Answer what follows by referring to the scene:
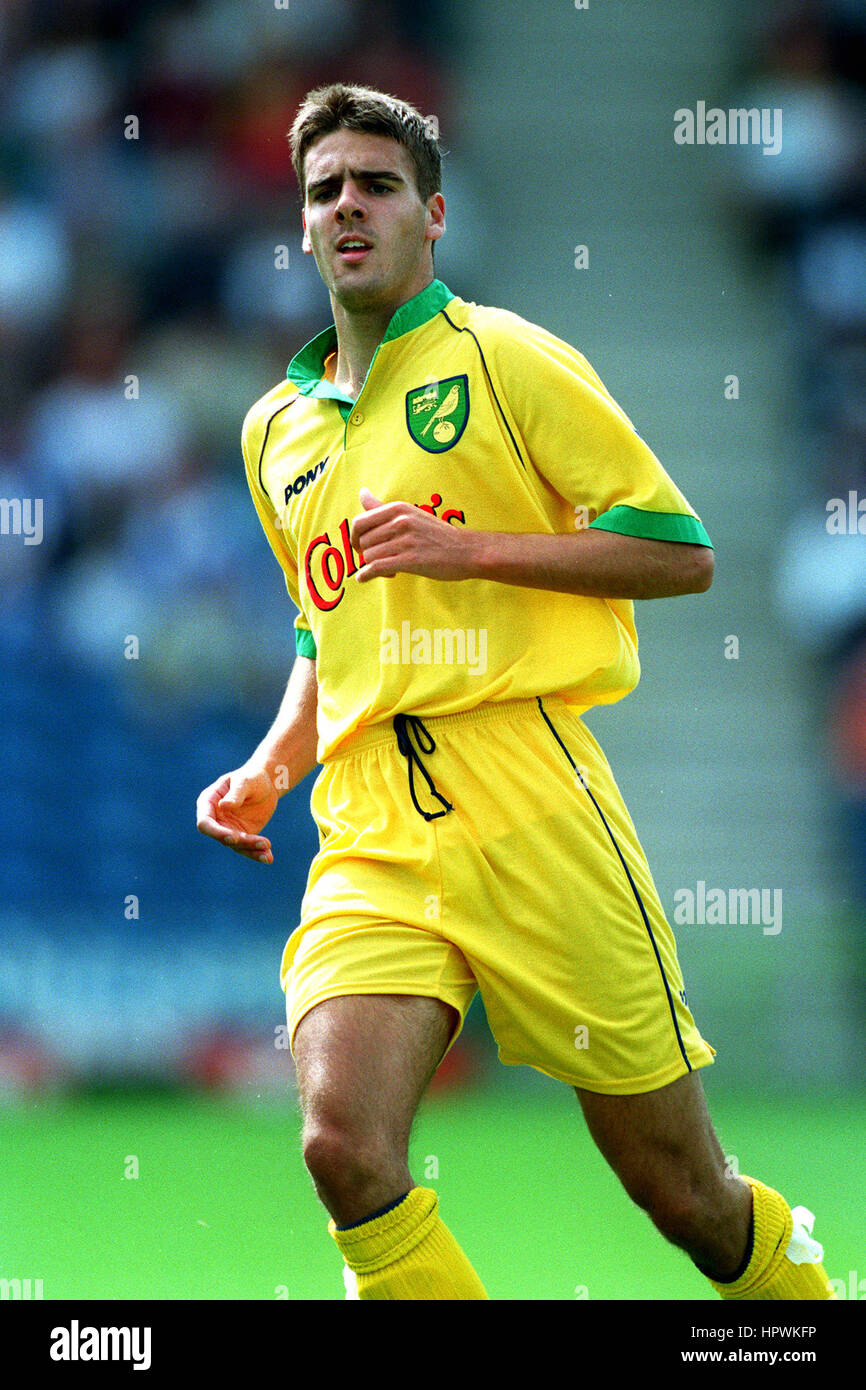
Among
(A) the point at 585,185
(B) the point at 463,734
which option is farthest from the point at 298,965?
(A) the point at 585,185

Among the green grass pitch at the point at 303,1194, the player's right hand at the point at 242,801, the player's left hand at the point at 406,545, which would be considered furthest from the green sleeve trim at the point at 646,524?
the green grass pitch at the point at 303,1194

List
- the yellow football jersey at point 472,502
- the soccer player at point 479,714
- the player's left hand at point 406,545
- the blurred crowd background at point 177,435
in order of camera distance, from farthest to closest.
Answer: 1. the blurred crowd background at point 177,435
2. the yellow football jersey at point 472,502
3. the soccer player at point 479,714
4. the player's left hand at point 406,545

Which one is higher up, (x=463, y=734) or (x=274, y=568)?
(x=274, y=568)

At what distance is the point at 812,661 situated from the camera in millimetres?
7055

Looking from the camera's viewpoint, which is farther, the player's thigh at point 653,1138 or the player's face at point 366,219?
the player's face at point 366,219

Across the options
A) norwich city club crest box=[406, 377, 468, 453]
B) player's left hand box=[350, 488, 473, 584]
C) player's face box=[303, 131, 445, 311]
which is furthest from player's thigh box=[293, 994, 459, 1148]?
player's face box=[303, 131, 445, 311]

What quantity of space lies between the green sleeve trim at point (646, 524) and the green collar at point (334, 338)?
533 millimetres

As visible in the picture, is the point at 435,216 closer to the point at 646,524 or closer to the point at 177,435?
the point at 646,524

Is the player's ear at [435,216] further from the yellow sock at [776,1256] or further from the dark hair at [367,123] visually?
the yellow sock at [776,1256]

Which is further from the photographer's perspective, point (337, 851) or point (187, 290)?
point (187, 290)

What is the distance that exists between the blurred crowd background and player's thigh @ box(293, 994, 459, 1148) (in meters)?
3.28

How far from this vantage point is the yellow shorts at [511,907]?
2.80 m

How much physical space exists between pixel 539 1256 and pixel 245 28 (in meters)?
6.25

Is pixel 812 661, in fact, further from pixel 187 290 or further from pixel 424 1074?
pixel 424 1074
